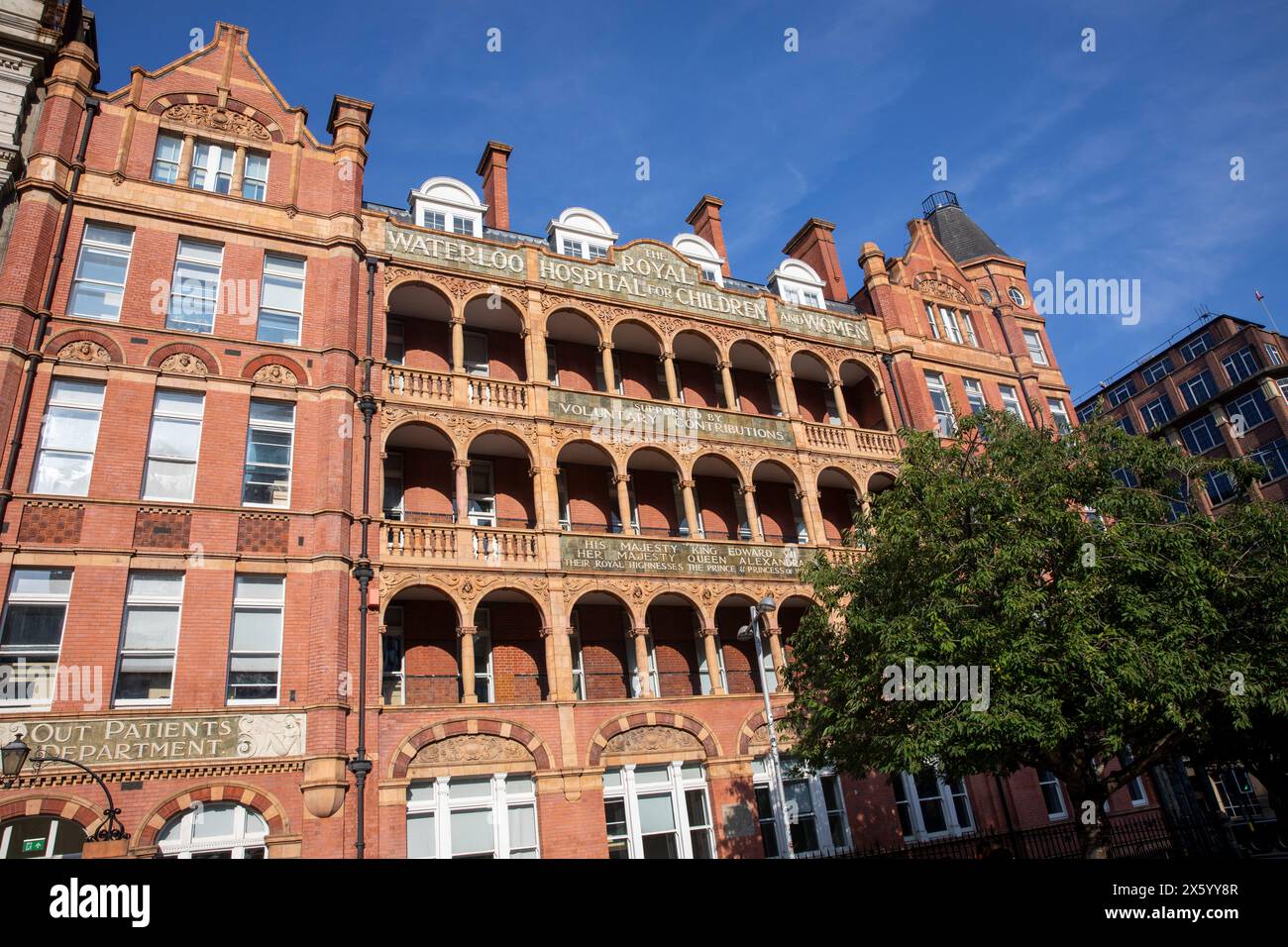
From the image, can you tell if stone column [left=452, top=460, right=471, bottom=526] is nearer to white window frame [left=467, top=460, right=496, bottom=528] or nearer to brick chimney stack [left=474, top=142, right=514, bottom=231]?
white window frame [left=467, top=460, right=496, bottom=528]

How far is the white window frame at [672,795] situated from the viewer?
2044 cm

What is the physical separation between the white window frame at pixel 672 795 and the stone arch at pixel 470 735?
2074mm

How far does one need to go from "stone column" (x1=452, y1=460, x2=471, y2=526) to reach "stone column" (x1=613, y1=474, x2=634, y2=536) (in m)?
4.34

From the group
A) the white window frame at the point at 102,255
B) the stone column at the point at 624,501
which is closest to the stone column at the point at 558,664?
the stone column at the point at 624,501

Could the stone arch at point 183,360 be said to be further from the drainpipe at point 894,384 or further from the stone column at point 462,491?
the drainpipe at point 894,384

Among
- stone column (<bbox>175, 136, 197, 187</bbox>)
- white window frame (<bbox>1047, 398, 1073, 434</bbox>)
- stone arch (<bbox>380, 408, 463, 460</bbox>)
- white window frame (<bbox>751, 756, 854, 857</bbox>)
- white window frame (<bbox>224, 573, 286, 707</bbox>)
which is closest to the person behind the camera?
white window frame (<bbox>224, 573, 286, 707</bbox>)

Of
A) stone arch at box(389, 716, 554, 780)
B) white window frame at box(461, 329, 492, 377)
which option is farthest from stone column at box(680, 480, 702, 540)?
Result: stone arch at box(389, 716, 554, 780)

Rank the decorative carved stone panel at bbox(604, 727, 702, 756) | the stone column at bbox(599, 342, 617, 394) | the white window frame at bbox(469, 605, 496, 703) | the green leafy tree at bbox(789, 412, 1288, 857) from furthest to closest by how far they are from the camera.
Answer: the stone column at bbox(599, 342, 617, 394) → the white window frame at bbox(469, 605, 496, 703) → the decorative carved stone panel at bbox(604, 727, 702, 756) → the green leafy tree at bbox(789, 412, 1288, 857)

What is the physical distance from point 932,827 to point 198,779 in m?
19.2

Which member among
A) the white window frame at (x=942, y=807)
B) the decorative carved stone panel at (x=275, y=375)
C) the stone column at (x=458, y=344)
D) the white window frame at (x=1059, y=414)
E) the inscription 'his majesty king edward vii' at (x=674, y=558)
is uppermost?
the white window frame at (x=1059, y=414)

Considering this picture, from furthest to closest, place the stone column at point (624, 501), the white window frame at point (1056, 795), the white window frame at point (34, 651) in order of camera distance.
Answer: the white window frame at point (1056, 795), the stone column at point (624, 501), the white window frame at point (34, 651)

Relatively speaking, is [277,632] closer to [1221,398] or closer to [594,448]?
[594,448]

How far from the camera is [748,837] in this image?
21.1 m

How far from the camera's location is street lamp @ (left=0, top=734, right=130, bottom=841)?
531 inches
